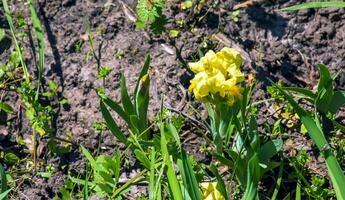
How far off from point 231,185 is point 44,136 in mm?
841

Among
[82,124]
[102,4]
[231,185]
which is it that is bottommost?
[231,185]

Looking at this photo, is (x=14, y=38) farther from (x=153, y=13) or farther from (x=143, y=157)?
(x=143, y=157)

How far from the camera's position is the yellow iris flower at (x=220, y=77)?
6.66 ft

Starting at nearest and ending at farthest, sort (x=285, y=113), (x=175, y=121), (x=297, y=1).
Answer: (x=175, y=121)
(x=285, y=113)
(x=297, y=1)

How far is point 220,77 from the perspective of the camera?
2.03m

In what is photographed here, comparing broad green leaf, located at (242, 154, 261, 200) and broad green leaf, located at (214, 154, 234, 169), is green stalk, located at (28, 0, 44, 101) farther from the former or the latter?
broad green leaf, located at (242, 154, 261, 200)

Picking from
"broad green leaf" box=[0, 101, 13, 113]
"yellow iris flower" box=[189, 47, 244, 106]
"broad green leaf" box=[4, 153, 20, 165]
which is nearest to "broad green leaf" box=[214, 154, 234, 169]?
"yellow iris flower" box=[189, 47, 244, 106]

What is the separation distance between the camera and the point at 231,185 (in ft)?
7.98

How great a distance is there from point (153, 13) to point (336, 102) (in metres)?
0.86

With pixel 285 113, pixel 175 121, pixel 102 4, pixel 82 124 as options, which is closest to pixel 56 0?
pixel 102 4

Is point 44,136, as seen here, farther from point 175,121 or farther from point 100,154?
point 175,121

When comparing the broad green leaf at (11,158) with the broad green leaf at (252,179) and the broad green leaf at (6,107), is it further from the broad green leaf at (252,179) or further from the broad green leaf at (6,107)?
the broad green leaf at (252,179)

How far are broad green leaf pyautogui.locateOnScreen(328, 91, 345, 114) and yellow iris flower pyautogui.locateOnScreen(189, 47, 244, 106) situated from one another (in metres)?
0.46

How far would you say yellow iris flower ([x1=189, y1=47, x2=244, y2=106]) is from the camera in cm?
203
